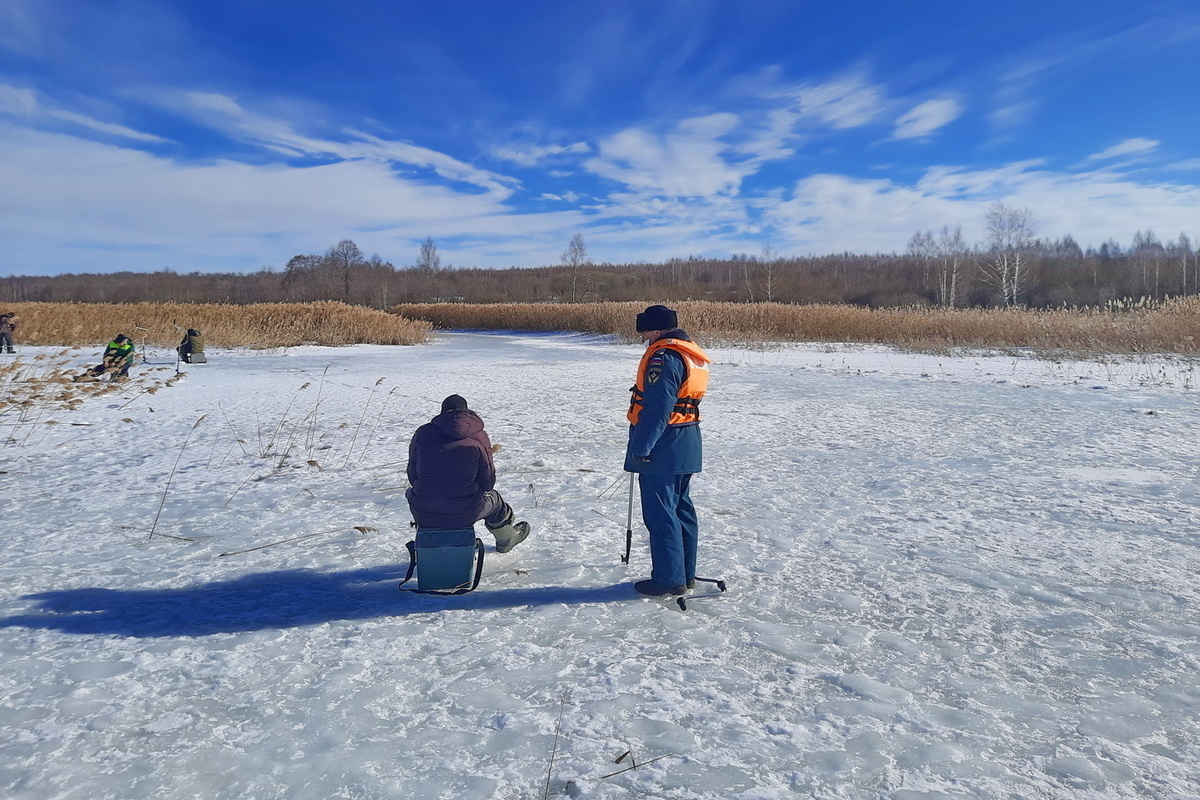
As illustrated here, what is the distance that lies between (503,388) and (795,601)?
9.43 metres

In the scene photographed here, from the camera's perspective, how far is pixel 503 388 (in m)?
12.7

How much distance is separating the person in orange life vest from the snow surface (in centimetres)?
30

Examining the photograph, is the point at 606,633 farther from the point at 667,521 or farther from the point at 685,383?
the point at 685,383

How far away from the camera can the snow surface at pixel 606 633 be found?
2436 millimetres

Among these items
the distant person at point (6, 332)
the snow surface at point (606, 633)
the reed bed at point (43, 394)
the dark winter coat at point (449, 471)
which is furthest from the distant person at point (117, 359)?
the dark winter coat at point (449, 471)

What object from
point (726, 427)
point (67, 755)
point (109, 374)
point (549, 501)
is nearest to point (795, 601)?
point (549, 501)

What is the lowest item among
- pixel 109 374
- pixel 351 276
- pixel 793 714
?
pixel 793 714

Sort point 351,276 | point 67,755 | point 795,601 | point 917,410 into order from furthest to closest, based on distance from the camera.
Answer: point 351,276 → point 917,410 → point 795,601 → point 67,755

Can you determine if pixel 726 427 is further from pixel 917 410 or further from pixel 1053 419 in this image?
pixel 1053 419

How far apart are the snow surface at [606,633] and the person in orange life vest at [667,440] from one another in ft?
1.00

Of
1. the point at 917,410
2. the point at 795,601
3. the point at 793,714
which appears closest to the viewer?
the point at 793,714

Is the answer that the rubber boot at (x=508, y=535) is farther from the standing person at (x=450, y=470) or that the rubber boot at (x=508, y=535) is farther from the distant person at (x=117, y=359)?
the distant person at (x=117, y=359)

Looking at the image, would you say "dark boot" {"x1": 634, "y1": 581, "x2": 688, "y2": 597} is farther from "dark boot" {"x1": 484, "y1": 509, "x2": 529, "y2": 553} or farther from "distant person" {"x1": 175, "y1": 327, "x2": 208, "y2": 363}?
"distant person" {"x1": 175, "y1": 327, "x2": 208, "y2": 363}

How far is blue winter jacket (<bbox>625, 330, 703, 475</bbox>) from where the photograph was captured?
141 inches
